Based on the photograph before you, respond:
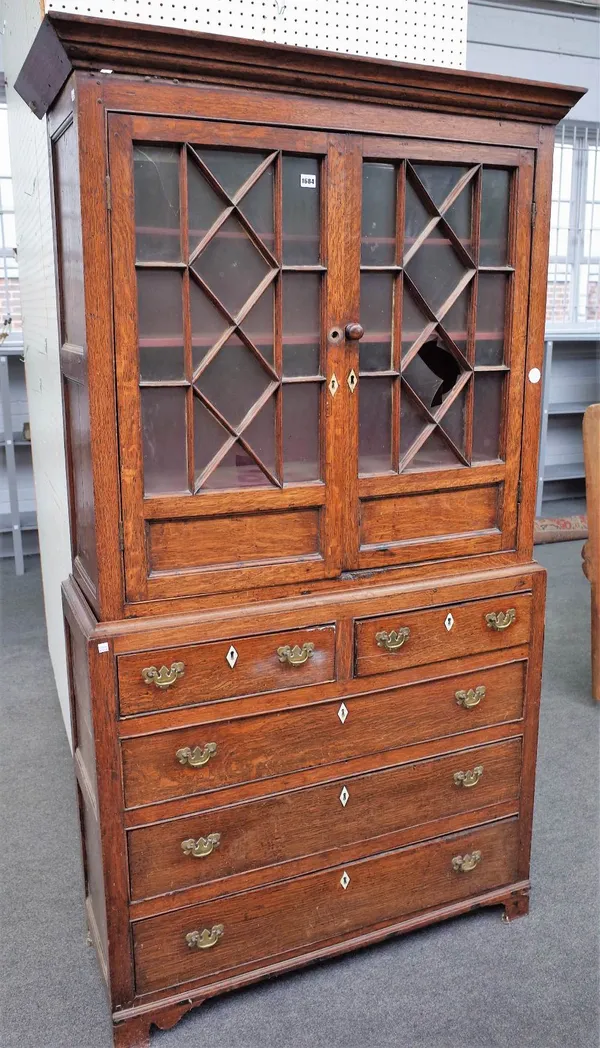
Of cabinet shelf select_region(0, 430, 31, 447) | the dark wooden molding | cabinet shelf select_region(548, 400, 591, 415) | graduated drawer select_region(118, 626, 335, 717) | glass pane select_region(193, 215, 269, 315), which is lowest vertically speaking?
graduated drawer select_region(118, 626, 335, 717)

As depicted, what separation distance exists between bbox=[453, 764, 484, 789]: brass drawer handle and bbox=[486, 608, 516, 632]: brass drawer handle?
1.21ft

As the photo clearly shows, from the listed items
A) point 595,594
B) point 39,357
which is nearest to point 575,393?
point 595,594

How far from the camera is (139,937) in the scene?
191 centimetres

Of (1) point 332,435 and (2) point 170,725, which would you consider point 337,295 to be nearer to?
(1) point 332,435

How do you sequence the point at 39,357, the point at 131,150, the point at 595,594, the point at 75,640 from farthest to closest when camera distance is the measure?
the point at 595,594
the point at 39,357
the point at 75,640
the point at 131,150

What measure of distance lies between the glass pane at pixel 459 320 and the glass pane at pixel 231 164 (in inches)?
21.9

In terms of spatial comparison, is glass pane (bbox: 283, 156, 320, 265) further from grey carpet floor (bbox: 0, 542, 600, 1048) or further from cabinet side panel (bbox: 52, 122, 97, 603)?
grey carpet floor (bbox: 0, 542, 600, 1048)

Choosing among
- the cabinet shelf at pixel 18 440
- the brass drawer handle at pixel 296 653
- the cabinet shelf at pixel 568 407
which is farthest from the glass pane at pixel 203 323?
the cabinet shelf at pixel 568 407

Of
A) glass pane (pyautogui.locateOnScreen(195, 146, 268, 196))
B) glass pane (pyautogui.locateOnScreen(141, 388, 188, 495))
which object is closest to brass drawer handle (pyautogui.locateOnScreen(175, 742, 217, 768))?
glass pane (pyautogui.locateOnScreen(141, 388, 188, 495))

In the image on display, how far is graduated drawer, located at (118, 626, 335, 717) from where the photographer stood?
1797 millimetres

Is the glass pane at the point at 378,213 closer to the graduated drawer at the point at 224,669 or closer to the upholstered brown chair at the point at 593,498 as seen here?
the graduated drawer at the point at 224,669

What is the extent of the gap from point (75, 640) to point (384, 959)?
112 centimetres

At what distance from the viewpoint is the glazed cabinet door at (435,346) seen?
1890 millimetres

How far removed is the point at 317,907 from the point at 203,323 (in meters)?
1.39
